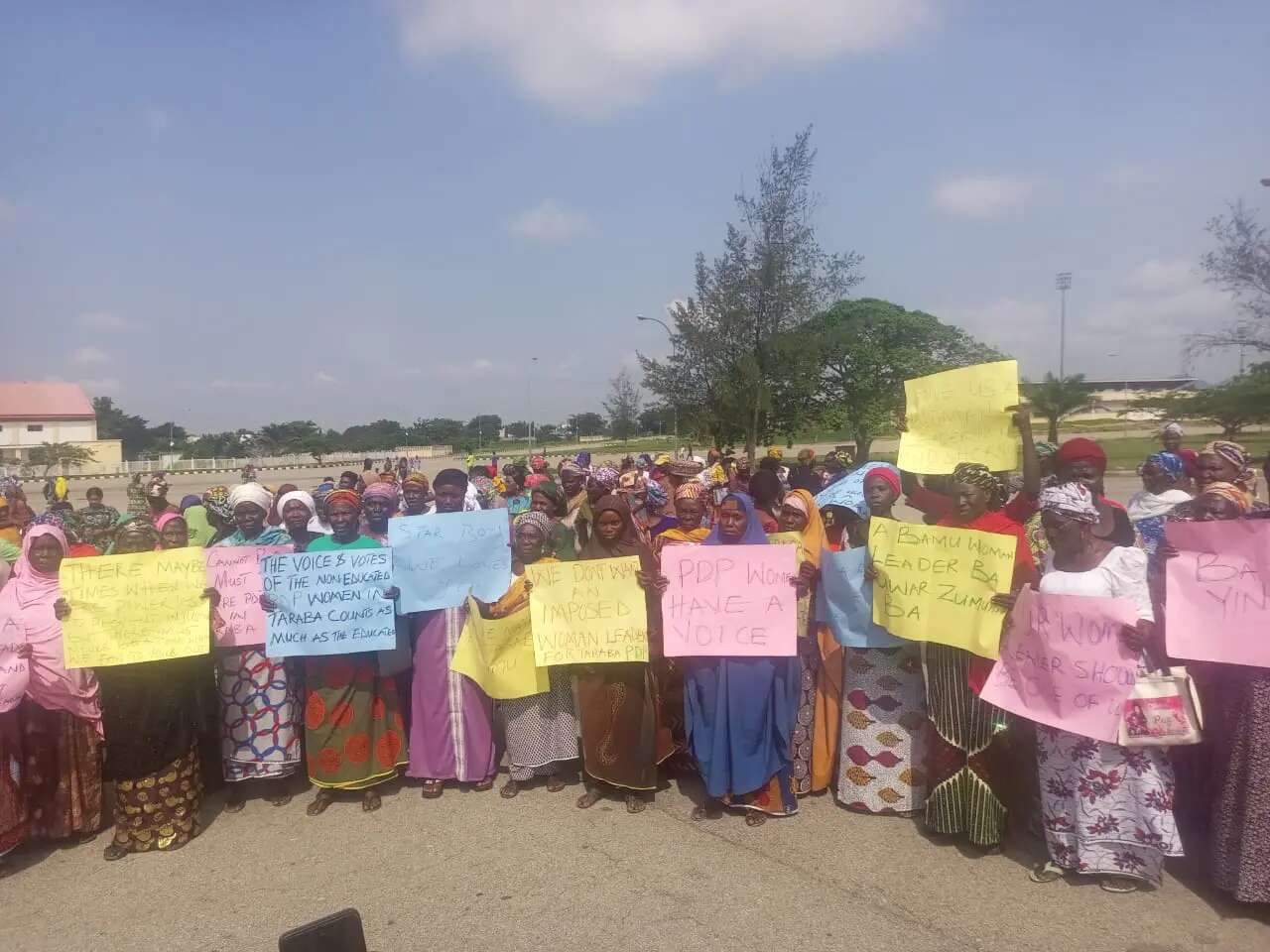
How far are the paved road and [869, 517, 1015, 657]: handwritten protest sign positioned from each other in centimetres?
110

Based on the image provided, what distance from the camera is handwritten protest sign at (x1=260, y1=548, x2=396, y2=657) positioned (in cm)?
470

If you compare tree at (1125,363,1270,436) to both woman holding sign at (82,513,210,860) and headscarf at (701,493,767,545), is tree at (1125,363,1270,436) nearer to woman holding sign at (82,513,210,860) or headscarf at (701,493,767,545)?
headscarf at (701,493,767,545)

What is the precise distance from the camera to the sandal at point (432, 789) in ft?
Answer: 16.3

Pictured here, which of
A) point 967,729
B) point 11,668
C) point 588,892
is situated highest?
point 11,668

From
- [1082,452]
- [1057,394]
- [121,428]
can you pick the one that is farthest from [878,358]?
[121,428]

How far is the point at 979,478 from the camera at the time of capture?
4262 mm

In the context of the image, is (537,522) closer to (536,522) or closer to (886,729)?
(536,522)

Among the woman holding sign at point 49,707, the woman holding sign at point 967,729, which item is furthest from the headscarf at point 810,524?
the woman holding sign at point 49,707

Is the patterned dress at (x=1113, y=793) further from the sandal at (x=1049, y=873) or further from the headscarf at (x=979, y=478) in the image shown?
the headscarf at (x=979, y=478)

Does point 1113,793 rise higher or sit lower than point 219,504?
lower

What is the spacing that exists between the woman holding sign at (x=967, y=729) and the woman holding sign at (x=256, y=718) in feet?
11.8

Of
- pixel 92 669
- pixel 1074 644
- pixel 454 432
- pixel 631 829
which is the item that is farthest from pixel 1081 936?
pixel 454 432

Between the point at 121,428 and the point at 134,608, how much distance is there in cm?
11160

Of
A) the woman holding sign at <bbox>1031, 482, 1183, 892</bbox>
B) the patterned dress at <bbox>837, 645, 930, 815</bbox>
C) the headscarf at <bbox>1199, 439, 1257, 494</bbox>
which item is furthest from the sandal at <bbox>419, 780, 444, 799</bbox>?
the headscarf at <bbox>1199, 439, 1257, 494</bbox>
